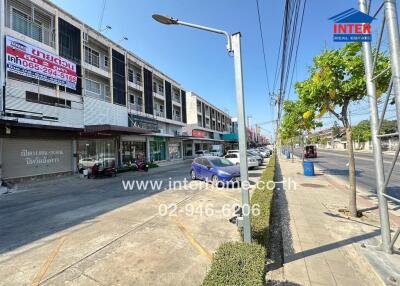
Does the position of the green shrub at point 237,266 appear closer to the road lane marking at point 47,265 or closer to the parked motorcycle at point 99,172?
the road lane marking at point 47,265

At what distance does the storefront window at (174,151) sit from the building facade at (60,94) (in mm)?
9084

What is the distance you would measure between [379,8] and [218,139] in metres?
59.7

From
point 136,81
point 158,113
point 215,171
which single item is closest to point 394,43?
point 215,171

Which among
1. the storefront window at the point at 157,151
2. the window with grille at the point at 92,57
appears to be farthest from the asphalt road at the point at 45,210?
the storefront window at the point at 157,151

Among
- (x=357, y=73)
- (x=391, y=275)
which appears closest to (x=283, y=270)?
(x=391, y=275)

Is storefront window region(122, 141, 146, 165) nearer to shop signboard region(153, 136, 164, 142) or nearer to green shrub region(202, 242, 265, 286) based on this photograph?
shop signboard region(153, 136, 164, 142)

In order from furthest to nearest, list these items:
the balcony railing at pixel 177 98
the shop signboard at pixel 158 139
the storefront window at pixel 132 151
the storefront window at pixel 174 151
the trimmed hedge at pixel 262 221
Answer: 1. the balcony railing at pixel 177 98
2. the storefront window at pixel 174 151
3. the shop signboard at pixel 158 139
4. the storefront window at pixel 132 151
5. the trimmed hedge at pixel 262 221

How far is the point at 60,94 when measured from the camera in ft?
58.7

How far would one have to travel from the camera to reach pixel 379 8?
3887mm

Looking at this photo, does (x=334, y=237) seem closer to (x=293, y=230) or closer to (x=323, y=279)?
(x=293, y=230)

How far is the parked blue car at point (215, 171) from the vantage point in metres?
12.6

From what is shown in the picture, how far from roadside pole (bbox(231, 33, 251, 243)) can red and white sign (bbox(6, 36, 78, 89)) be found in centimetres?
1614

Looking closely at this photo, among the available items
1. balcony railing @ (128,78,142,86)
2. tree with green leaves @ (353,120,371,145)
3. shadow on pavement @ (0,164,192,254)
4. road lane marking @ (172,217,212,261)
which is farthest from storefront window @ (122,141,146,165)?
tree with green leaves @ (353,120,371,145)

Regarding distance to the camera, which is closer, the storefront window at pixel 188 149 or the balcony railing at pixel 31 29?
the balcony railing at pixel 31 29
